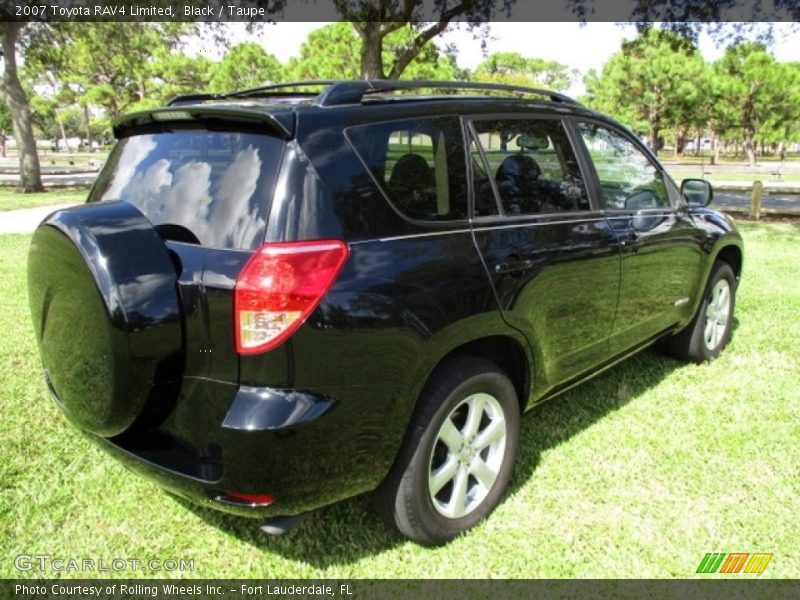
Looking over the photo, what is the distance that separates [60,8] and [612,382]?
1858cm

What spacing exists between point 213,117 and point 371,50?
13828 millimetres

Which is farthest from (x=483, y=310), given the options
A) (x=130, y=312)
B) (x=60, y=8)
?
(x=60, y=8)

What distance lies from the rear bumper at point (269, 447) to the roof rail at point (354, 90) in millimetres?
1083

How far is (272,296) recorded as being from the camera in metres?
1.95

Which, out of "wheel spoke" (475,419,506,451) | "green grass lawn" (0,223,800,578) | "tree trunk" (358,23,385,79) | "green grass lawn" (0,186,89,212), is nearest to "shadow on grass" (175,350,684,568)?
"green grass lawn" (0,223,800,578)

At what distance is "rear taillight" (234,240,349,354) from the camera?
195cm

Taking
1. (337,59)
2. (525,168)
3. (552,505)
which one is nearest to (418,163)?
(525,168)

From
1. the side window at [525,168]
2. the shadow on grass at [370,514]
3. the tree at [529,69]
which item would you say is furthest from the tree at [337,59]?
the tree at [529,69]

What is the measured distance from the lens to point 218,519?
276cm

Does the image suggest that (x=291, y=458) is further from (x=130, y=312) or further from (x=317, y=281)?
(x=130, y=312)

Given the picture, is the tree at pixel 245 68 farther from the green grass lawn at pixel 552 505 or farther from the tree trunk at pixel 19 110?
the green grass lawn at pixel 552 505

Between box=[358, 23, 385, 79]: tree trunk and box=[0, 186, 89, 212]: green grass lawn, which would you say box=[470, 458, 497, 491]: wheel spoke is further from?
box=[0, 186, 89, 212]: green grass lawn

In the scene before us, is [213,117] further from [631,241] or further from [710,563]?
[710,563]

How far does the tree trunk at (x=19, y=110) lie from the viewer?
58.9ft
